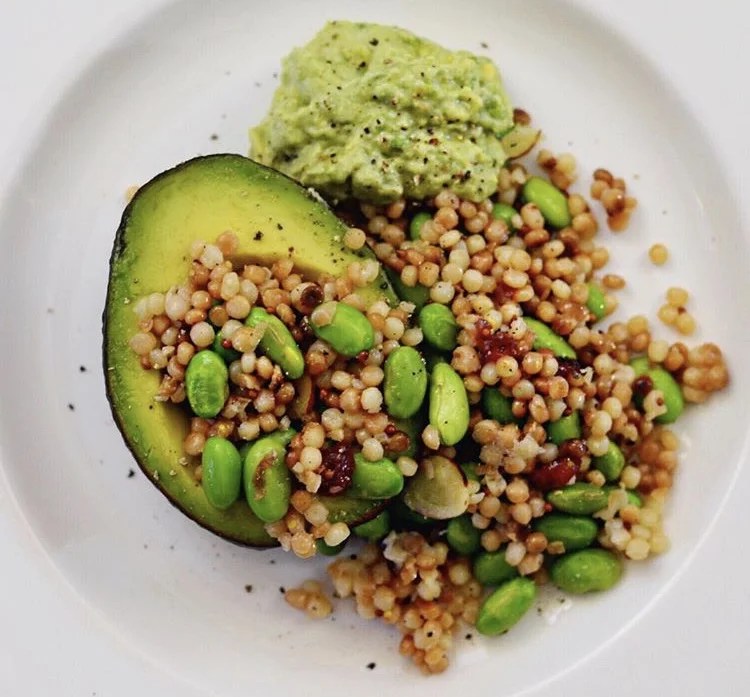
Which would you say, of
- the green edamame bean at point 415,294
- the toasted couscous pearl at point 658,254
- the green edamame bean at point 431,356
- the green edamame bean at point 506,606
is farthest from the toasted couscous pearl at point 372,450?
the toasted couscous pearl at point 658,254

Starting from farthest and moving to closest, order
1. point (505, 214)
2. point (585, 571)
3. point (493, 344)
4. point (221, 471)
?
1. point (505, 214)
2. point (585, 571)
3. point (493, 344)
4. point (221, 471)

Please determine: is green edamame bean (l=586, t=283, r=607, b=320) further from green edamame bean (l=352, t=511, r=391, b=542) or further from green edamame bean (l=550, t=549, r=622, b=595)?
green edamame bean (l=352, t=511, r=391, b=542)

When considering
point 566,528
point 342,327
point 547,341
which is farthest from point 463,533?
point 342,327

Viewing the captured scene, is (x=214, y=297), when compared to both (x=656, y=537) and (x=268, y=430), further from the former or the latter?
(x=656, y=537)

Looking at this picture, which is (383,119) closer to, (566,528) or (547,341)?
(547,341)

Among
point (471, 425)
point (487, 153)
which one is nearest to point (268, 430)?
point (471, 425)
